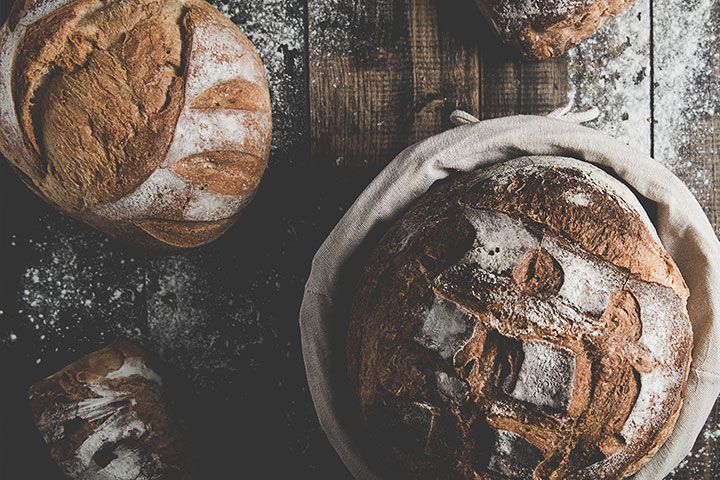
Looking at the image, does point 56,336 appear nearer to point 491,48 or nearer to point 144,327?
point 144,327

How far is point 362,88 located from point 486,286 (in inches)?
28.3

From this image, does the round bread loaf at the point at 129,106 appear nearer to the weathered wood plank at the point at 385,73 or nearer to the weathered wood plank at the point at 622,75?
the weathered wood plank at the point at 385,73

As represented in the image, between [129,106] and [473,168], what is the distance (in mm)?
700

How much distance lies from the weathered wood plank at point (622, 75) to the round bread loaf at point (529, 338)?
479mm

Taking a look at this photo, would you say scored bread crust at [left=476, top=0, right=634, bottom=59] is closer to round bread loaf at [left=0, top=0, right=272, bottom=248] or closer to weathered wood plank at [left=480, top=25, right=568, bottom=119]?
weathered wood plank at [left=480, top=25, right=568, bottom=119]

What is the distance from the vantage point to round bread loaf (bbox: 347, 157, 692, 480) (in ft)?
3.80

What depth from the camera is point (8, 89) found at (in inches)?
55.7

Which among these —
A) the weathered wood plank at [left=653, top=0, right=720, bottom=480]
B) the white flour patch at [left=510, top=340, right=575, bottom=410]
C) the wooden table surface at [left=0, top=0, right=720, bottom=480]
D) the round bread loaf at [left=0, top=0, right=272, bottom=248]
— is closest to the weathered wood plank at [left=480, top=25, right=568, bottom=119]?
the wooden table surface at [left=0, top=0, right=720, bottom=480]

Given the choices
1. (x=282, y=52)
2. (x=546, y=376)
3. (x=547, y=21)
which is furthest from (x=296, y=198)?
(x=546, y=376)

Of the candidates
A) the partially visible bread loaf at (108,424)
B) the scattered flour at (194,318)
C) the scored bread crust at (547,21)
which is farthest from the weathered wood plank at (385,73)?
the partially visible bread loaf at (108,424)

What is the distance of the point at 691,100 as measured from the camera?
5.50 feet

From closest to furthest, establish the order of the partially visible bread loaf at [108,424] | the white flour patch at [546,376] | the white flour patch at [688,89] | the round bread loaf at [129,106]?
the white flour patch at [546,376] < the round bread loaf at [129,106] < the partially visible bread loaf at [108,424] < the white flour patch at [688,89]

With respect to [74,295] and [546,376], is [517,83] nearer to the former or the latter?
[546,376]

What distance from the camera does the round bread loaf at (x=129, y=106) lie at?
1.38 metres
